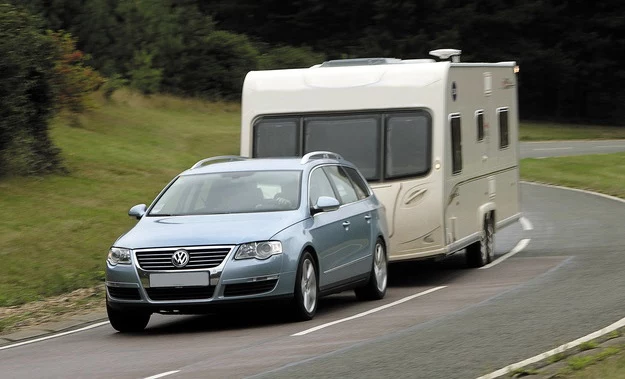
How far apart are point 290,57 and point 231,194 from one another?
5212 centimetres

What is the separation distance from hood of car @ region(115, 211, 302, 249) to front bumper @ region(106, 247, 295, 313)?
0.20 m

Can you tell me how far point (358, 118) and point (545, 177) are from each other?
73.8 ft

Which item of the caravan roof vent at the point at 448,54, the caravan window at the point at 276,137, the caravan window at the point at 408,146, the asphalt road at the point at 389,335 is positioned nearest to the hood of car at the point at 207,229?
the asphalt road at the point at 389,335

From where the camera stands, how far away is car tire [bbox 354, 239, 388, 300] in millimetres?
14812

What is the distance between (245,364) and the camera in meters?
10.3

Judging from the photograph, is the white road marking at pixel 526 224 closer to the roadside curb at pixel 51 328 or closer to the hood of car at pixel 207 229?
the roadside curb at pixel 51 328

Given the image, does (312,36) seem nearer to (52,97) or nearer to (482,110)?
(52,97)

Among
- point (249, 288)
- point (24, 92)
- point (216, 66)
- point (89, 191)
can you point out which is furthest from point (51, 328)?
point (216, 66)

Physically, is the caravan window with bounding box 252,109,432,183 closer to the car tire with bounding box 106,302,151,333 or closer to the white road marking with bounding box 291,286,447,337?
the white road marking with bounding box 291,286,447,337

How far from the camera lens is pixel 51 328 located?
14016 millimetres

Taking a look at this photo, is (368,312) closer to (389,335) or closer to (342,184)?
(342,184)

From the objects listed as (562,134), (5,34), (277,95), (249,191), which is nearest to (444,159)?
(277,95)

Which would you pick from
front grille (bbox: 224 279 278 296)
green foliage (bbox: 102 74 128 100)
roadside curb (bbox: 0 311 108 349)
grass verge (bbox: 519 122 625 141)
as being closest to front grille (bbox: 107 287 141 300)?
front grille (bbox: 224 279 278 296)

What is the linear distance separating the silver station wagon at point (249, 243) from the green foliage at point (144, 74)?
122ft
